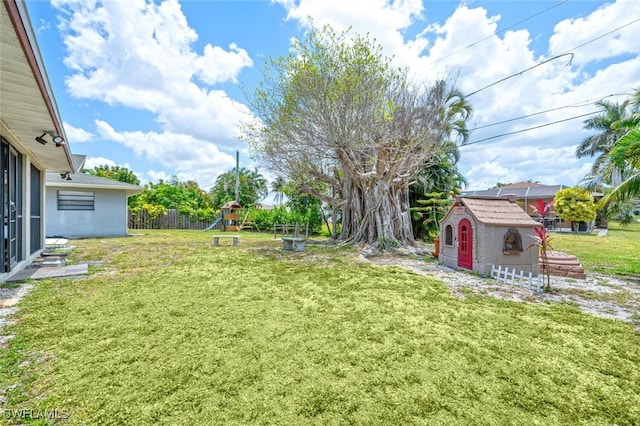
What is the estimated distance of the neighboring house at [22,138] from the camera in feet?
8.11

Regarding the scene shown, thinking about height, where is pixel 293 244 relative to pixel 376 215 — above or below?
below

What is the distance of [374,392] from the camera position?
2.10m

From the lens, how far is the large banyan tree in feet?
28.7

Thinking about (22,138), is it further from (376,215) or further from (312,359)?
(376,215)

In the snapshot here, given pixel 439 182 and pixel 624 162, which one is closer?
pixel 624 162

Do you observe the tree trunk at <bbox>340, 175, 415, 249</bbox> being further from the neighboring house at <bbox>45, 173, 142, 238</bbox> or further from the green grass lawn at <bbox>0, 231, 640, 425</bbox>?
the neighboring house at <bbox>45, 173, 142, 238</bbox>

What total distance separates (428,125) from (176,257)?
29.5 ft

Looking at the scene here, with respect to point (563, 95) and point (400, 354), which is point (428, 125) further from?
point (400, 354)

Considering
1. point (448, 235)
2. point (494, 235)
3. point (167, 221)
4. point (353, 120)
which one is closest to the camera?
point (494, 235)

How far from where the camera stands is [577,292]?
5137mm

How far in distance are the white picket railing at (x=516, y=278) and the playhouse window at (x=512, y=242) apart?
44 centimetres

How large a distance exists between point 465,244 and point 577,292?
7.37ft

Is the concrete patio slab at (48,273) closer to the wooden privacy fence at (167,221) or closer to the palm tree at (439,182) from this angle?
the palm tree at (439,182)

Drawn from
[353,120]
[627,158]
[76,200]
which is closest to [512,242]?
[627,158]
